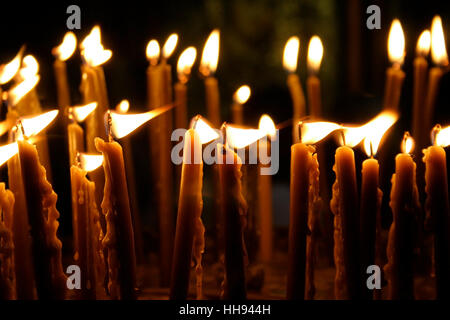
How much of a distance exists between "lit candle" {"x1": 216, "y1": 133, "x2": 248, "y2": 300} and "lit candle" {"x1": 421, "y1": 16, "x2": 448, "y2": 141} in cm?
77

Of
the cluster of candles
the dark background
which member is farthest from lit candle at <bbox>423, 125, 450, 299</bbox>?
the dark background

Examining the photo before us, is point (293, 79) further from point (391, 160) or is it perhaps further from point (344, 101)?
point (391, 160)

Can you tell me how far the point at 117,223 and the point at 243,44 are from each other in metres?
1.22

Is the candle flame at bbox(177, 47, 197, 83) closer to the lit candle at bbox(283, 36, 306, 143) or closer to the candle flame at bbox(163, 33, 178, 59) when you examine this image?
the candle flame at bbox(163, 33, 178, 59)

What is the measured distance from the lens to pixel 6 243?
1.12 meters

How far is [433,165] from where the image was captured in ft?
3.52

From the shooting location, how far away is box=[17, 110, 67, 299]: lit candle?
1040 millimetres

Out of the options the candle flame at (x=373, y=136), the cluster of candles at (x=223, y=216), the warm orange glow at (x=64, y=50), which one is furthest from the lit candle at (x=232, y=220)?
the warm orange glow at (x=64, y=50)

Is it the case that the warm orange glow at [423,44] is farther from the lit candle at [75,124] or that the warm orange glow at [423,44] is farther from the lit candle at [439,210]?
the lit candle at [75,124]

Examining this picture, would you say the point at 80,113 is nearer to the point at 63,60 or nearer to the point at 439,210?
the point at 63,60

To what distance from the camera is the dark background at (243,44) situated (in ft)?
6.65

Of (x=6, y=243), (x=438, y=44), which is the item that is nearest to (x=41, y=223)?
(x=6, y=243)

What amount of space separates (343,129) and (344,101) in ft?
2.60
